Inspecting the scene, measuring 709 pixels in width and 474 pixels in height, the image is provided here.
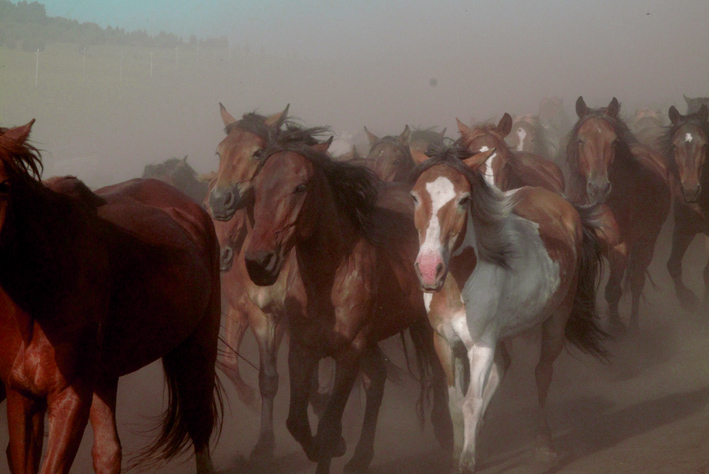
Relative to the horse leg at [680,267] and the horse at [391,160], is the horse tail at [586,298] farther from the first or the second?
the horse leg at [680,267]

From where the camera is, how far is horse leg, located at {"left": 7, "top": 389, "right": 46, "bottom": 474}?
3320 mm

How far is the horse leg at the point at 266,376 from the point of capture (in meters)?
5.92

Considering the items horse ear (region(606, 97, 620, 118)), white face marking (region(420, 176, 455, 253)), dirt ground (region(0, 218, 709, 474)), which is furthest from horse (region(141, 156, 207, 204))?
white face marking (region(420, 176, 455, 253))

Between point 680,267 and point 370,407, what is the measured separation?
19.1 feet

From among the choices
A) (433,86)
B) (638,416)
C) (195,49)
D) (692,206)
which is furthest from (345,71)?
(638,416)

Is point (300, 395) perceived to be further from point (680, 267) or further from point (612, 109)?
point (680, 267)

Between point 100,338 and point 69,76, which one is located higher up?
point 100,338

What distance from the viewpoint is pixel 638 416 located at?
6.25 m

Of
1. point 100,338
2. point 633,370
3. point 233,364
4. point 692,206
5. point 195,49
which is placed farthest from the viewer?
point 195,49

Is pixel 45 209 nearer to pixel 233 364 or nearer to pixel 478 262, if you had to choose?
pixel 478 262

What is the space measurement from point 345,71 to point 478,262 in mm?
54093

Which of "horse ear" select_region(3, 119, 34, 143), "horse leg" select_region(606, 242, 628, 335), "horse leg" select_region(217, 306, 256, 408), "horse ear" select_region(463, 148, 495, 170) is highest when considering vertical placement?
"horse ear" select_region(3, 119, 34, 143)

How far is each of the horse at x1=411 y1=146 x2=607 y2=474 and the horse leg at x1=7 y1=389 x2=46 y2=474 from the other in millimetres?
1939

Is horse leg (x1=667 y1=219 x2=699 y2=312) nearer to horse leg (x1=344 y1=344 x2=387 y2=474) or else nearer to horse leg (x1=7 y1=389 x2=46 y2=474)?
horse leg (x1=344 y1=344 x2=387 y2=474)
